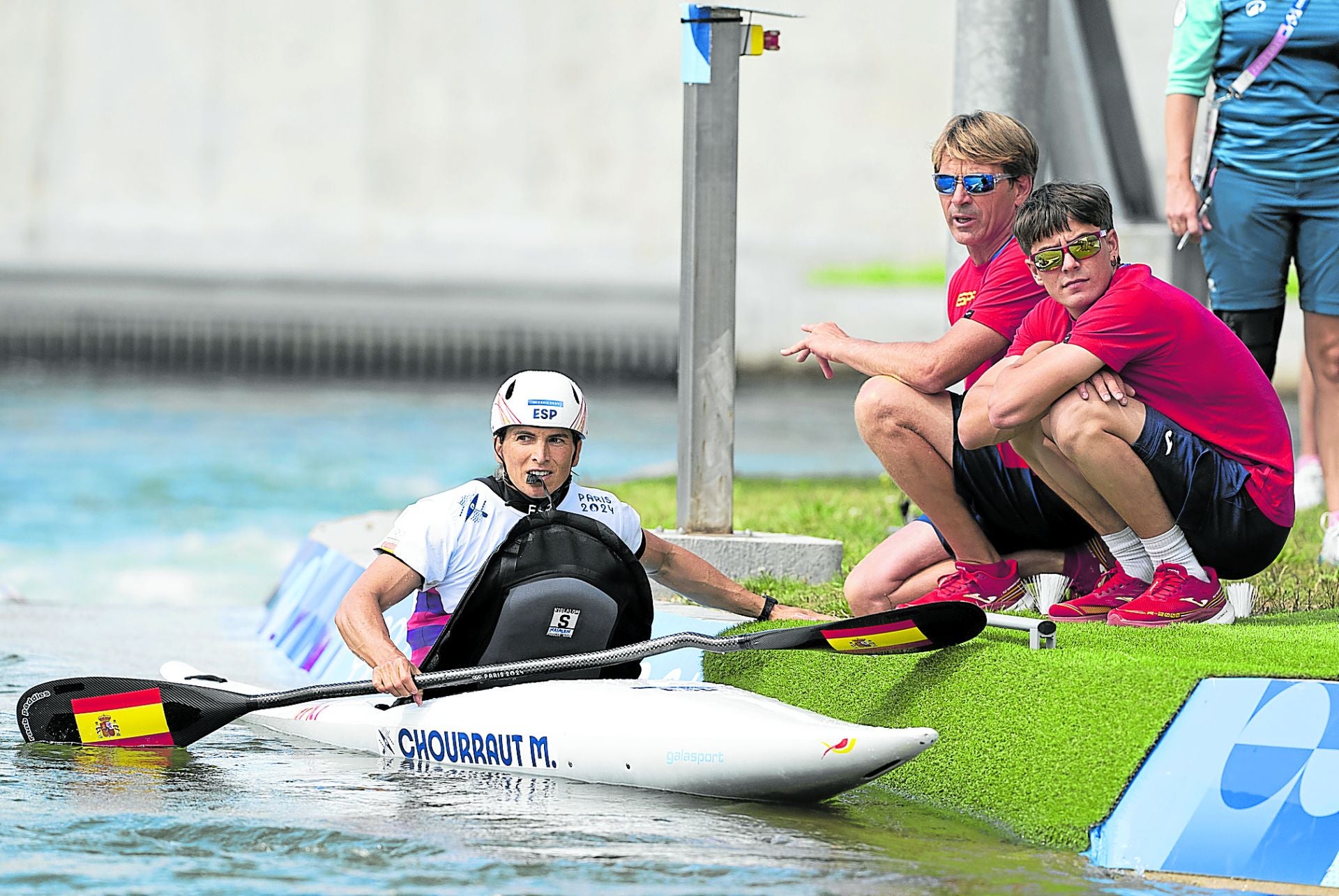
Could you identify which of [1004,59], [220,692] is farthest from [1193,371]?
[220,692]

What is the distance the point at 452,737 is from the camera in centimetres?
476

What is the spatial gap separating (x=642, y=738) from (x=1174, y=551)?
1.47 metres

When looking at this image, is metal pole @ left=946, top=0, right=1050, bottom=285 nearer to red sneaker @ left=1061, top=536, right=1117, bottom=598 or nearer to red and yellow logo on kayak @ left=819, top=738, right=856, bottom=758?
red sneaker @ left=1061, top=536, right=1117, bottom=598

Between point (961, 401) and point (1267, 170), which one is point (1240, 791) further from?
point (1267, 170)

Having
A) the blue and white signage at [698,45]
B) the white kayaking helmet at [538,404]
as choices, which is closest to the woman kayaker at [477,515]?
the white kayaking helmet at [538,404]

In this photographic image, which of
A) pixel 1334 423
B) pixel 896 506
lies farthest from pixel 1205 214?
pixel 896 506

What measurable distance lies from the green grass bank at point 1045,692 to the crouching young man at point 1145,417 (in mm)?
216

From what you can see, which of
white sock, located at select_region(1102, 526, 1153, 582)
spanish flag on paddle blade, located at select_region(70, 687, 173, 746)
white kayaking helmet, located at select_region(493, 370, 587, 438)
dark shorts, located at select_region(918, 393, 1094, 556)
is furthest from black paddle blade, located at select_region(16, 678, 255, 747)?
white sock, located at select_region(1102, 526, 1153, 582)

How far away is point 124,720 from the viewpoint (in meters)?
5.30

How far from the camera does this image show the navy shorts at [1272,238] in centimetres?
548

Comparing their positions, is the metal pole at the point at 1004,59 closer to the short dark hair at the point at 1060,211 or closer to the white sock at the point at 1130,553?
the short dark hair at the point at 1060,211

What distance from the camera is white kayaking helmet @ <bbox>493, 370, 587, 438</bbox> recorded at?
4.82 metres

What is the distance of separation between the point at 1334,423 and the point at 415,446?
14.3m

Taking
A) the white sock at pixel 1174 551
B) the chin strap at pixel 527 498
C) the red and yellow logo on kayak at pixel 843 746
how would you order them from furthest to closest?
the chin strap at pixel 527 498
the white sock at pixel 1174 551
the red and yellow logo on kayak at pixel 843 746
